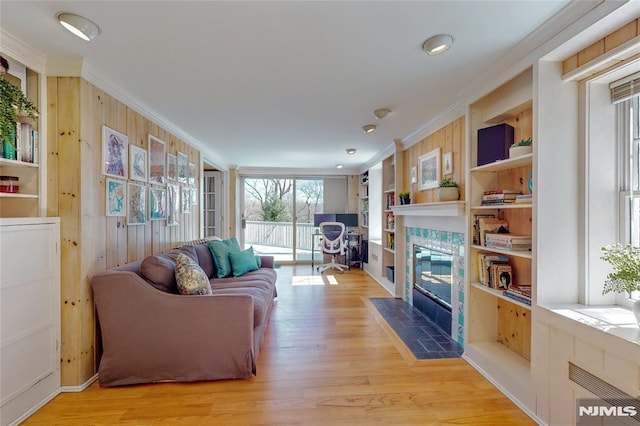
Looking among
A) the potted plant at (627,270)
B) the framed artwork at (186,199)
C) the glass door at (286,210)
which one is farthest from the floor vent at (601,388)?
the glass door at (286,210)

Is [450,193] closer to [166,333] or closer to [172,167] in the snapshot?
[166,333]

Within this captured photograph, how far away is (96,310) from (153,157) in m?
1.57

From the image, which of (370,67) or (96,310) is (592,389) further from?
(96,310)

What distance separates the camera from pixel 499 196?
88.1 inches

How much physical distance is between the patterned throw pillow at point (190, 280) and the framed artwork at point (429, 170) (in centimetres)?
263

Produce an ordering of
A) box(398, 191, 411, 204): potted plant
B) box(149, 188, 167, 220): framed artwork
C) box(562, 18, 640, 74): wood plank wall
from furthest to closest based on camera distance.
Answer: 1. box(398, 191, 411, 204): potted plant
2. box(149, 188, 167, 220): framed artwork
3. box(562, 18, 640, 74): wood plank wall

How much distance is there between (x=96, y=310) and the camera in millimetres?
2186

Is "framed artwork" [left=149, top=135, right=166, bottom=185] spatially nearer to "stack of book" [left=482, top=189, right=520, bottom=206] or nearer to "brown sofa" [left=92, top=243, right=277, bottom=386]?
"brown sofa" [left=92, top=243, right=277, bottom=386]

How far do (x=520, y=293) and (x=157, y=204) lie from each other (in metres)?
3.34

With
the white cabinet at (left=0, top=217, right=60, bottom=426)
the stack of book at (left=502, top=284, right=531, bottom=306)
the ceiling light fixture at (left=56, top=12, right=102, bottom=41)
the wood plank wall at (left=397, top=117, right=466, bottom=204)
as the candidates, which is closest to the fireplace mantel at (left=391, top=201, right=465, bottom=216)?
the wood plank wall at (left=397, top=117, right=466, bottom=204)

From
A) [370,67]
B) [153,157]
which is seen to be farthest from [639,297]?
Answer: [153,157]

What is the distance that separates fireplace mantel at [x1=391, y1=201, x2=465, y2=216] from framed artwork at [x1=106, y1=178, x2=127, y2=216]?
2870 millimetres

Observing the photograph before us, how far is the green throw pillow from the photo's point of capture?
11.8 feet

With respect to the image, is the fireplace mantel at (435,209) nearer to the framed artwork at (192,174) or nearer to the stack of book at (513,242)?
the stack of book at (513,242)
